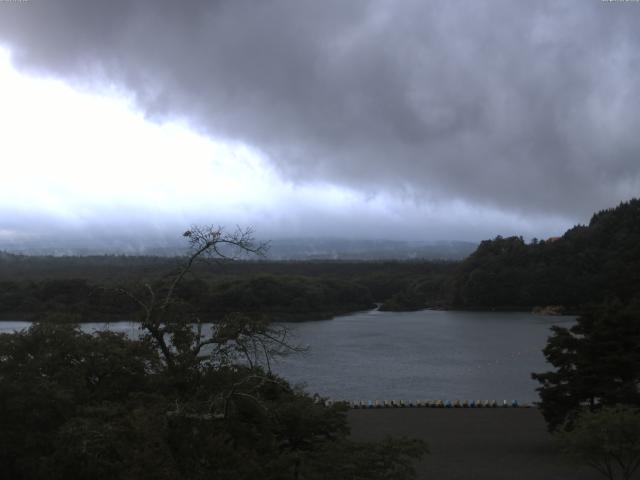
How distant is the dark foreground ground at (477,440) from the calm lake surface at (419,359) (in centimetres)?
321

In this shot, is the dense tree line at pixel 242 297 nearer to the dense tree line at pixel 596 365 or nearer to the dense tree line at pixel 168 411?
the dense tree line at pixel 596 365

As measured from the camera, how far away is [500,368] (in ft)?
A: 104

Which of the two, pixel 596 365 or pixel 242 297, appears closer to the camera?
pixel 596 365

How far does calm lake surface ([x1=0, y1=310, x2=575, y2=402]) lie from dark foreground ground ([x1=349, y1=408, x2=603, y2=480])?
3208 millimetres

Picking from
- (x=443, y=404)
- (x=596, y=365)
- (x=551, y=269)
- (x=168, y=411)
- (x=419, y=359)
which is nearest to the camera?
(x=168, y=411)

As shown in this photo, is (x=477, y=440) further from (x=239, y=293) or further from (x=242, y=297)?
(x=239, y=293)

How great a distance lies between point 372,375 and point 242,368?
73.2 feet

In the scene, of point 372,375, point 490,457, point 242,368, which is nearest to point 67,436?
point 242,368

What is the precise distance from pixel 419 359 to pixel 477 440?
60.4ft

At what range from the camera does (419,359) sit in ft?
115

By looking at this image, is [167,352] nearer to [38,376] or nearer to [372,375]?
[38,376]

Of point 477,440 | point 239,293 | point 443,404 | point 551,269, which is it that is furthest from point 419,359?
point 551,269

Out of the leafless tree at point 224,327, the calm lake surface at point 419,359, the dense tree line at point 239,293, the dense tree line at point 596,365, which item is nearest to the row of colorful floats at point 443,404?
the calm lake surface at point 419,359

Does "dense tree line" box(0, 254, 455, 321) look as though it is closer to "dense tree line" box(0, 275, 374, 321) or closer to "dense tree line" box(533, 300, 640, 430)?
"dense tree line" box(0, 275, 374, 321)
